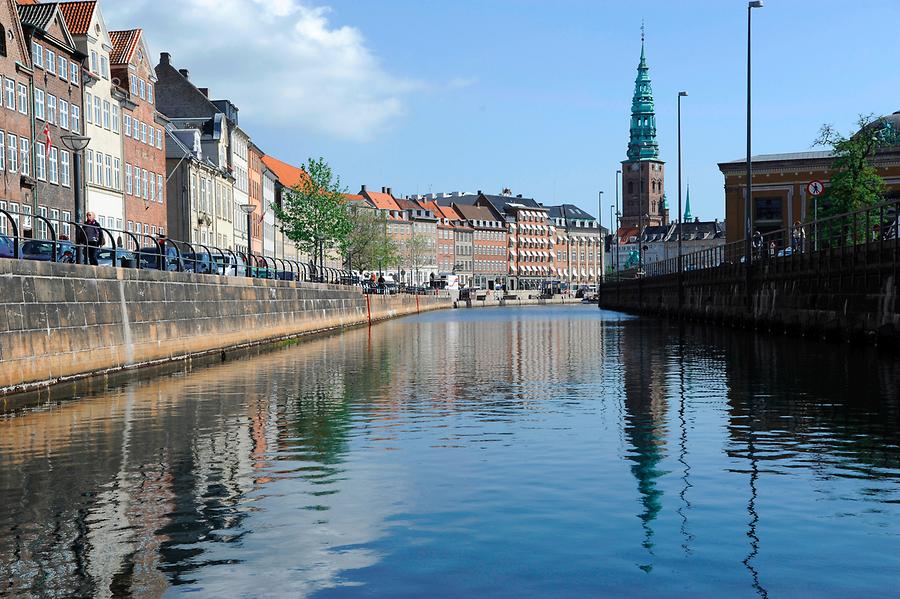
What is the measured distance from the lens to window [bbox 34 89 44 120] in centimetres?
5303

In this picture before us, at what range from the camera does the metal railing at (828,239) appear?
30016 mm

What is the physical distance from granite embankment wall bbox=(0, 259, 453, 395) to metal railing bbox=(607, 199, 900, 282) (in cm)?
1646

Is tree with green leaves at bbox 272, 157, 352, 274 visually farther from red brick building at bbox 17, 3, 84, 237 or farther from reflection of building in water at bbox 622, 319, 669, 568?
reflection of building in water at bbox 622, 319, 669, 568

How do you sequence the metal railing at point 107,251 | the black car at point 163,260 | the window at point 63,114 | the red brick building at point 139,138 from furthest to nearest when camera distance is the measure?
1. the red brick building at point 139,138
2. the window at point 63,114
3. the black car at point 163,260
4. the metal railing at point 107,251

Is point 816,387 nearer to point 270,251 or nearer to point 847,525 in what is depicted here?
point 847,525

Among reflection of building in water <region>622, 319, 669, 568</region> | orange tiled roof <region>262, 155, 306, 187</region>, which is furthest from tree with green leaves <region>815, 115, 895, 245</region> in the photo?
orange tiled roof <region>262, 155, 306, 187</region>

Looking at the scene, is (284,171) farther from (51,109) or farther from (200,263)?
(200,263)

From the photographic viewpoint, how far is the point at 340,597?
688cm

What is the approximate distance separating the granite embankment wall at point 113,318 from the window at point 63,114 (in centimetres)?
1787

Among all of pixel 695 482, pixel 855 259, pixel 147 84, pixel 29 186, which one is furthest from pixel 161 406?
pixel 147 84

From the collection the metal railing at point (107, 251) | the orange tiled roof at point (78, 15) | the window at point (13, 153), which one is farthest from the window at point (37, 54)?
the orange tiled roof at point (78, 15)

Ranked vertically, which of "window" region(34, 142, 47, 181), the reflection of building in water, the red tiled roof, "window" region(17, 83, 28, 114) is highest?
the red tiled roof

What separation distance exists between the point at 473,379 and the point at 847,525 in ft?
49.5

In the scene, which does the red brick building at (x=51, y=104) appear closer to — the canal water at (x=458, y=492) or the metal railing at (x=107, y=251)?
the metal railing at (x=107, y=251)
